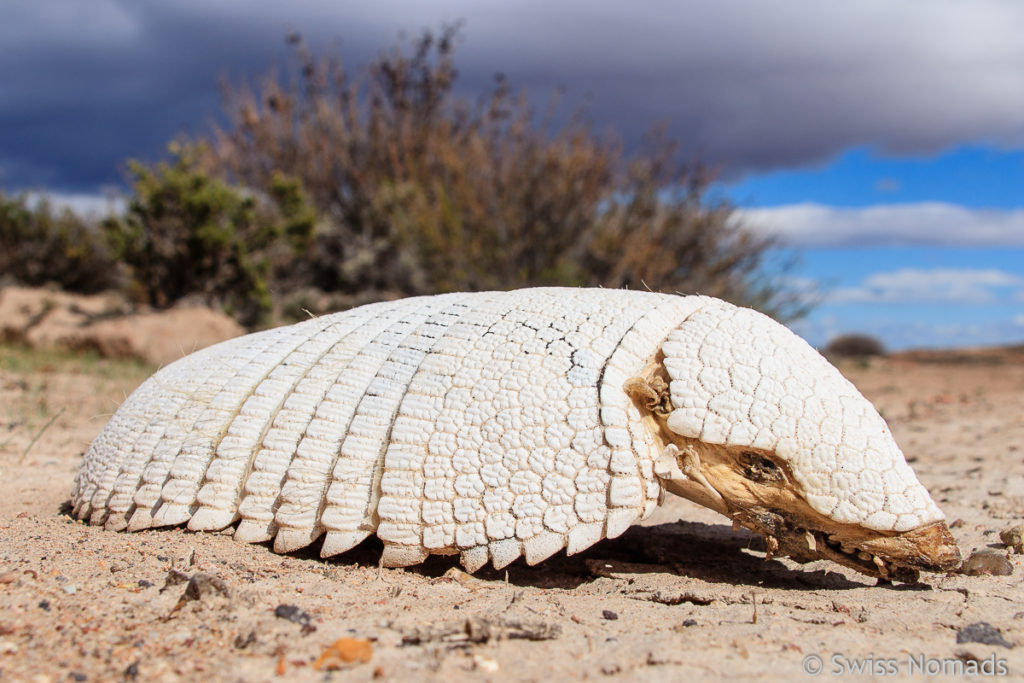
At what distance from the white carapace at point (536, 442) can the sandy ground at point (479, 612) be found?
0.18 metres

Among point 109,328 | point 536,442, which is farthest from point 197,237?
point 536,442

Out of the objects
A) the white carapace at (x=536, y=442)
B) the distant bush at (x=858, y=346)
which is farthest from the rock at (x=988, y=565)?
the distant bush at (x=858, y=346)

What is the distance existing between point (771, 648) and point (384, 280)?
12.4m

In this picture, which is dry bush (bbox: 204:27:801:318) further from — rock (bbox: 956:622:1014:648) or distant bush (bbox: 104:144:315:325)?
rock (bbox: 956:622:1014:648)

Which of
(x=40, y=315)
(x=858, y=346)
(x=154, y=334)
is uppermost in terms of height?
(x=858, y=346)

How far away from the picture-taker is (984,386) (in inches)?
539

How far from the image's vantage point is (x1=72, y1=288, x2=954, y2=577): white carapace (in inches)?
106

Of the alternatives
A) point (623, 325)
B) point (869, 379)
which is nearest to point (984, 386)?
point (869, 379)

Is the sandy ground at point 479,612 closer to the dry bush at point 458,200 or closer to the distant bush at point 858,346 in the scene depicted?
the dry bush at point 458,200

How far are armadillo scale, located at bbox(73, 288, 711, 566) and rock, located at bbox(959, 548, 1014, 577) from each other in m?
1.48

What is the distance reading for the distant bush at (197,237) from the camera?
467 inches

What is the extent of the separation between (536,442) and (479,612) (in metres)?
0.61

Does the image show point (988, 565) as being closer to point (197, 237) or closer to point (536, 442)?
point (536, 442)

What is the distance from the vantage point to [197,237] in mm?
11883
